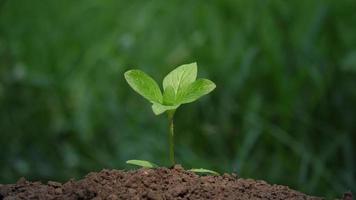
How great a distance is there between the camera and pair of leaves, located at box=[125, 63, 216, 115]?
162 centimetres

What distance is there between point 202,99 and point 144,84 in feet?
7.75

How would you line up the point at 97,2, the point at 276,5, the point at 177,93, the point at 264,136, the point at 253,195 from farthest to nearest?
1. the point at 97,2
2. the point at 276,5
3. the point at 264,136
4. the point at 177,93
5. the point at 253,195

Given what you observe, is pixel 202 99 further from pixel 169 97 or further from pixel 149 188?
pixel 149 188

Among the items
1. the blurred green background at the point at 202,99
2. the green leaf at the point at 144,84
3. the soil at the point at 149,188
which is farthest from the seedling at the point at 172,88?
the blurred green background at the point at 202,99

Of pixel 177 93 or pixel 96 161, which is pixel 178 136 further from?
pixel 177 93

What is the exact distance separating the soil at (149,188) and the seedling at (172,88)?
0.12 m

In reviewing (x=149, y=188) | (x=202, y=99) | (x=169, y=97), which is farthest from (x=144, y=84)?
(x=202, y=99)

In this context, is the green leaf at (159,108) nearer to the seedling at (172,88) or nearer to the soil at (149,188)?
the seedling at (172,88)

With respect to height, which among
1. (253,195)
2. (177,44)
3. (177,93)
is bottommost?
(253,195)

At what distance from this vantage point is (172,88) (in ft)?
5.47

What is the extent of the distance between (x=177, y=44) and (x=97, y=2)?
2.20ft

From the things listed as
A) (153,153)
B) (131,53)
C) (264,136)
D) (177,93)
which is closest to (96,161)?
(153,153)

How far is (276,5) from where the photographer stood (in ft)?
13.5

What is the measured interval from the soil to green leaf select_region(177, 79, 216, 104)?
15 cm
